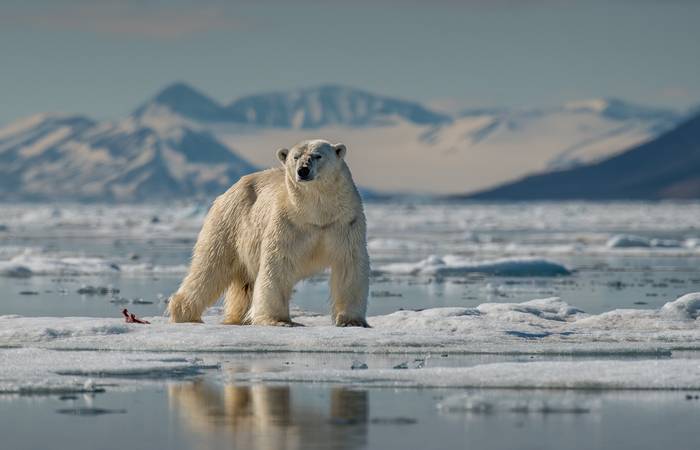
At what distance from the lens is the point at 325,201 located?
11.1 m

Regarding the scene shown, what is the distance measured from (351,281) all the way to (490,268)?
11568 millimetres

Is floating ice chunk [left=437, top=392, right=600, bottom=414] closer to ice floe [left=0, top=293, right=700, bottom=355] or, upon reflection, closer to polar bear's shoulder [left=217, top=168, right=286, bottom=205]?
ice floe [left=0, top=293, right=700, bottom=355]

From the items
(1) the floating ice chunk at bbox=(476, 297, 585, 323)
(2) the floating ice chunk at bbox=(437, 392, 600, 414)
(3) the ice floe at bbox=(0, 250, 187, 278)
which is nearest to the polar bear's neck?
(1) the floating ice chunk at bbox=(476, 297, 585, 323)

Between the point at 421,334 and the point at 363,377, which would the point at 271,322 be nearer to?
the point at 421,334

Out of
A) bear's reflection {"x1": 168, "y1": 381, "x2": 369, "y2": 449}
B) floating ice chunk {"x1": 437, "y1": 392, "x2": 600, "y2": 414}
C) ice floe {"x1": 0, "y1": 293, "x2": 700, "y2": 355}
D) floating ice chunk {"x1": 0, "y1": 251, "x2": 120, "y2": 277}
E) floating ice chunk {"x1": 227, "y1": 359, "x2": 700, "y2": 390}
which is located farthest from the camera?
floating ice chunk {"x1": 0, "y1": 251, "x2": 120, "y2": 277}

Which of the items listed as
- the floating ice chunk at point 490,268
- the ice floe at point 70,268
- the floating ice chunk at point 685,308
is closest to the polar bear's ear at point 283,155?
the floating ice chunk at point 685,308

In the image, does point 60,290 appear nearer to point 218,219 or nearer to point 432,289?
point 432,289

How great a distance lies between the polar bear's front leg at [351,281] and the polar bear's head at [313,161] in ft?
1.92

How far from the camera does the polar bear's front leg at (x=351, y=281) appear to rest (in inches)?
442

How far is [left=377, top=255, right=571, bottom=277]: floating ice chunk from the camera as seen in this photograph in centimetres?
2191

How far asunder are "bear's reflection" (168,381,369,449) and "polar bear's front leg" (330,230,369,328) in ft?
9.39

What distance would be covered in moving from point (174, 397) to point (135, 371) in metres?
1.06

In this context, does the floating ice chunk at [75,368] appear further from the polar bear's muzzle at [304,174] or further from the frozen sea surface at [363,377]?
the polar bear's muzzle at [304,174]

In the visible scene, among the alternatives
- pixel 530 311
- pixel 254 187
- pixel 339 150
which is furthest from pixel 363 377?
pixel 254 187
